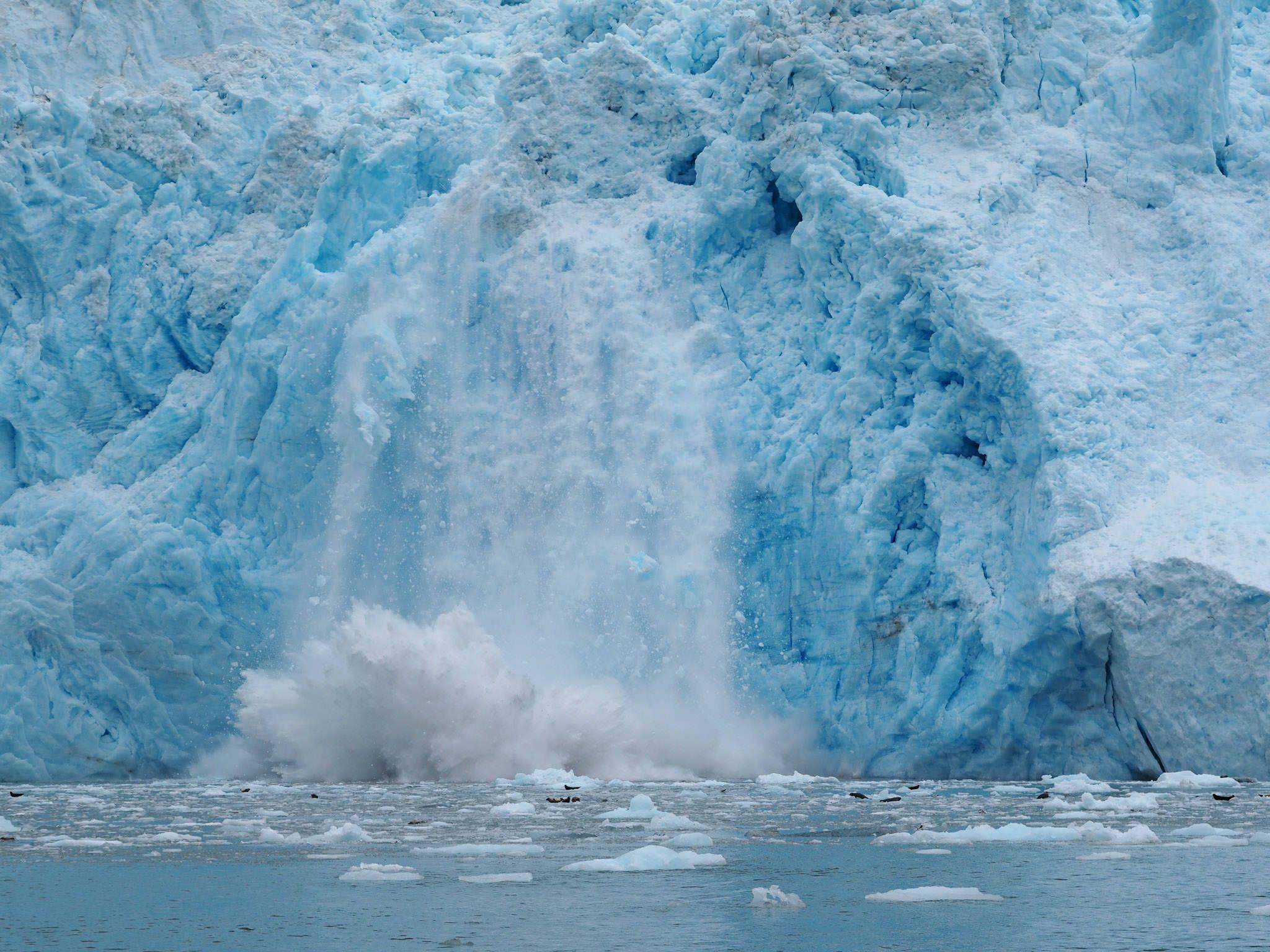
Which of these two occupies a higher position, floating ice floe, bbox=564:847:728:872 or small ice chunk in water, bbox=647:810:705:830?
small ice chunk in water, bbox=647:810:705:830

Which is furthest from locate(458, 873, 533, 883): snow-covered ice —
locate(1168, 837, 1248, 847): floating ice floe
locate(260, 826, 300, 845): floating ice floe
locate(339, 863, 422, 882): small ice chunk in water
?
locate(1168, 837, 1248, 847): floating ice floe

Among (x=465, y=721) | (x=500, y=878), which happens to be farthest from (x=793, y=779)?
(x=500, y=878)

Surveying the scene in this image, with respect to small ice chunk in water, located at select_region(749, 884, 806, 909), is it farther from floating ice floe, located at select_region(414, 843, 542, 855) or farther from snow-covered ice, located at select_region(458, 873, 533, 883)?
floating ice floe, located at select_region(414, 843, 542, 855)

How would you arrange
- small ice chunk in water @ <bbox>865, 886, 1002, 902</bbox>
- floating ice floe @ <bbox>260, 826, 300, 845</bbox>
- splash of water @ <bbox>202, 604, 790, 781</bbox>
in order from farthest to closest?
splash of water @ <bbox>202, 604, 790, 781</bbox>, floating ice floe @ <bbox>260, 826, 300, 845</bbox>, small ice chunk in water @ <bbox>865, 886, 1002, 902</bbox>

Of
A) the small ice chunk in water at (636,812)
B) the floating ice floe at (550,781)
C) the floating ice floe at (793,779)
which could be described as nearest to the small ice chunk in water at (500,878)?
the small ice chunk in water at (636,812)

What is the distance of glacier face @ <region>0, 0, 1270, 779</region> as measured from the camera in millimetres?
13008

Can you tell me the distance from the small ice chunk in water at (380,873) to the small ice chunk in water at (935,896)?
165cm

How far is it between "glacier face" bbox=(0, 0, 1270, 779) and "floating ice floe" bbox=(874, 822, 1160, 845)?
5.29 meters

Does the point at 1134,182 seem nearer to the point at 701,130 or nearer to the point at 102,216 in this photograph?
the point at 701,130

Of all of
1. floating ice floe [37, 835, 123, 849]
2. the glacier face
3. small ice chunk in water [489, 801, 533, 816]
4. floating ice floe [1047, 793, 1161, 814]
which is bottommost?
floating ice floe [37, 835, 123, 849]

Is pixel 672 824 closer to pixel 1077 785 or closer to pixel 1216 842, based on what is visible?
pixel 1216 842

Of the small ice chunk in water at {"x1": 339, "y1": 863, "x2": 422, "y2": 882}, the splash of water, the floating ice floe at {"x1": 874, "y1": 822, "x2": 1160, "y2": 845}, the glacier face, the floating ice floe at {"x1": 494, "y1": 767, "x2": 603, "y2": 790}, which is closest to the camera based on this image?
the small ice chunk in water at {"x1": 339, "y1": 863, "x2": 422, "y2": 882}

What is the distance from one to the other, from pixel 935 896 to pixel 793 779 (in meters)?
7.42

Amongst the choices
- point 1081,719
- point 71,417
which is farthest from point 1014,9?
point 71,417
